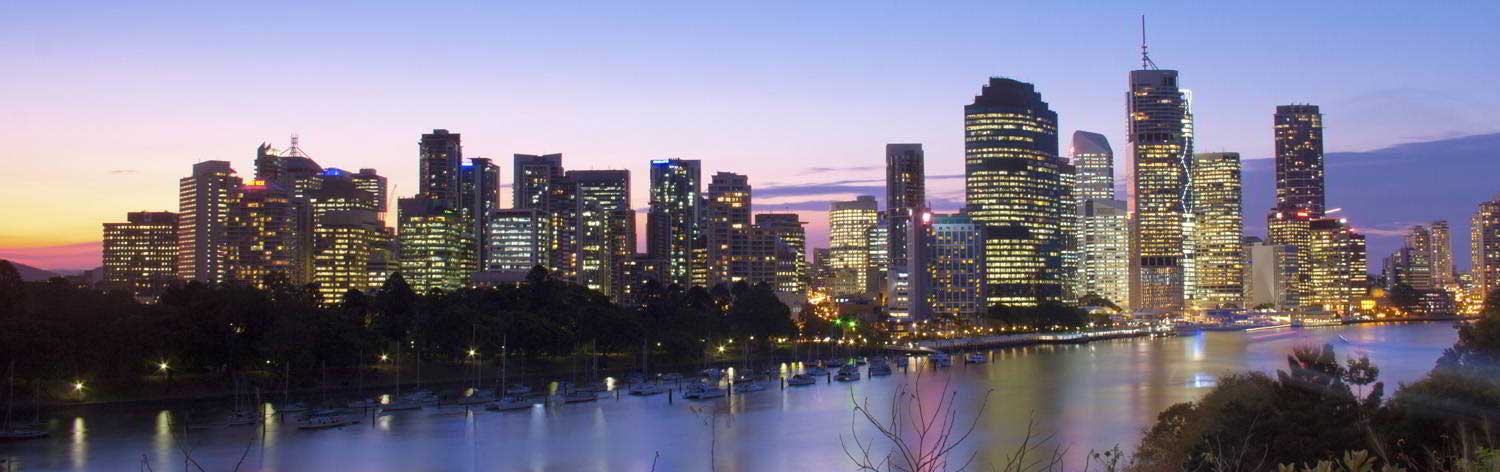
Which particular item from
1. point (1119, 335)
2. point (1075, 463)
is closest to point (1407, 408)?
point (1075, 463)

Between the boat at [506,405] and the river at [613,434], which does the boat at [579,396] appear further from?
the boat at [506,405]

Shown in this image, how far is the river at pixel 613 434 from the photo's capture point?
42.0 metres

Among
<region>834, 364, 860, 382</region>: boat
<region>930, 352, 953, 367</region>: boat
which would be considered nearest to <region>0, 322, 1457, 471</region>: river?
<region>834, 364, 860, 382</region>: boat

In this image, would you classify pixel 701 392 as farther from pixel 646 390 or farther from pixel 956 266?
pixel 956 266

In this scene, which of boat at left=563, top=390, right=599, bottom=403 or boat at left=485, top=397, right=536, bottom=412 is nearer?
boat at left=485, top=397, right=536, bottom=412

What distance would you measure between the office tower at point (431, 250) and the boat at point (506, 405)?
11777 cm

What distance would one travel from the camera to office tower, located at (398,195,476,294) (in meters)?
175

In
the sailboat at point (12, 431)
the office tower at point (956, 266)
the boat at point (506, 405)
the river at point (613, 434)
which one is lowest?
the river at point (613, 434)

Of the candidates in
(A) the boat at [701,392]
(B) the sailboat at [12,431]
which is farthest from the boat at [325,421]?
(A) the boat at [701,392]

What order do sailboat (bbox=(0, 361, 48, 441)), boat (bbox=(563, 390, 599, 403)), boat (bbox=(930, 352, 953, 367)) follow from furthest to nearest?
1. boat (bbox=(930, 352, 953, 367))
2. boat (bbox=(563, 390, 599, 403))
3. sailboat (bbox=(0, 361, 48, 441))

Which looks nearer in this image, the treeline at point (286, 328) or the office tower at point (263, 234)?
the treeline at point (286, 328)

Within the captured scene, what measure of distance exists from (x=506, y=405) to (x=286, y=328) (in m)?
11.1

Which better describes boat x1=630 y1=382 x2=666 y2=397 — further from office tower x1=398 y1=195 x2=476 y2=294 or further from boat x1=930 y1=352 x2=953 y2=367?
office tower x1=398 y1=195 x2=476 y2=294

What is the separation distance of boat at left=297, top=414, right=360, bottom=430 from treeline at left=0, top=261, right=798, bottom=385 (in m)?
8.70
